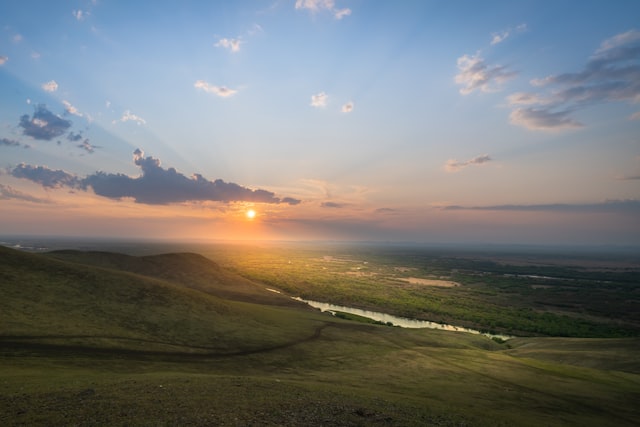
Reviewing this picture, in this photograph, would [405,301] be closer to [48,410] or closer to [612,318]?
[612,318]

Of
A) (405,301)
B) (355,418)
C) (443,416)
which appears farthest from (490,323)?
(355,418)

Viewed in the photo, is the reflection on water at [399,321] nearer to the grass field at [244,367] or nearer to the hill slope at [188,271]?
the grass field at [244,367]

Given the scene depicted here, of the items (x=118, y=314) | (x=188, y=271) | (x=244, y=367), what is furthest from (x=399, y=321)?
(x=188, y=271)

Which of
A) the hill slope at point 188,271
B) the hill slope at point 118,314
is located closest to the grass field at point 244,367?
the hill slope at point 118,314

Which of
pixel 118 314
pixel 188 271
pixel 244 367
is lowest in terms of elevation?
pixel 188 271

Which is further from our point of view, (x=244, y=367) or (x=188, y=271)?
(x=188, y=271)

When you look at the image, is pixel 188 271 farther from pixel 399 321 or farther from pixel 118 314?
pixel 399 321
